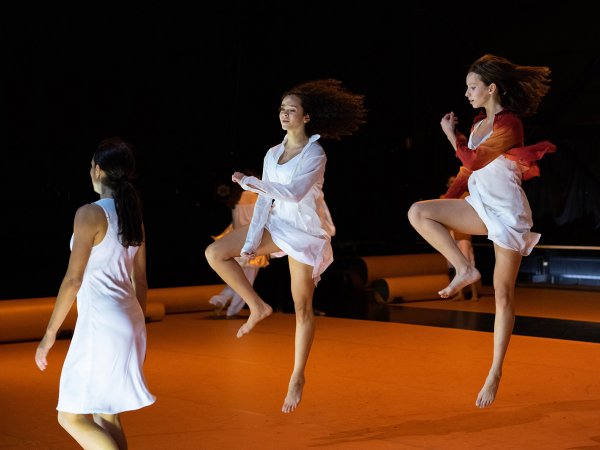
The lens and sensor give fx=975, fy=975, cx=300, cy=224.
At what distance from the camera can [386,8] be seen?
46.9ft

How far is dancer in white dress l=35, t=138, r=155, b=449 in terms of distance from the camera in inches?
151

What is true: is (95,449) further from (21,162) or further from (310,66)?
(310,66)

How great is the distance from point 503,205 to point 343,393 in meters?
1.88

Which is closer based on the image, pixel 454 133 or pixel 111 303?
pixel 111 303

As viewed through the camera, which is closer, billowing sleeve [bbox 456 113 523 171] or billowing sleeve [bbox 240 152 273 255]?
billowing sleeve [bbox 456 113 523 171]

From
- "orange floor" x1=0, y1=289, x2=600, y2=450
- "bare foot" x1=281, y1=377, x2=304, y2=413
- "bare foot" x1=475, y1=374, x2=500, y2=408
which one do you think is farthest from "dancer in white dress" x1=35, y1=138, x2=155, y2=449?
"bare foot" x1=475, y1=374, x2=500, y2=408

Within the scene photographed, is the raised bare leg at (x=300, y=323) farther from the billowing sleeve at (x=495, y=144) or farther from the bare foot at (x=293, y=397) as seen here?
the billowing sleeve at (x=495, y=144)

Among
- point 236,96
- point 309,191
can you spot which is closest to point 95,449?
point 309,191

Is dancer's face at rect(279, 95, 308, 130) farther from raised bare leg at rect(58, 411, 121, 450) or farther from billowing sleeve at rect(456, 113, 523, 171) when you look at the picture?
raised bare leg at rect(58, 411, 121, 450)

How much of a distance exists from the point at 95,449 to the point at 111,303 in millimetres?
587

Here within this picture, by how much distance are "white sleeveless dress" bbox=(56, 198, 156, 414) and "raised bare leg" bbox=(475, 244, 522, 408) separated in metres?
2.30

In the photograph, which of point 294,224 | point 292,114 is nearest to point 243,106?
point 292,114

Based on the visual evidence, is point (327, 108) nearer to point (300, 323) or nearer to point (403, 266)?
point (300, 323)

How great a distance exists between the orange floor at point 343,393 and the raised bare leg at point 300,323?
173mm
